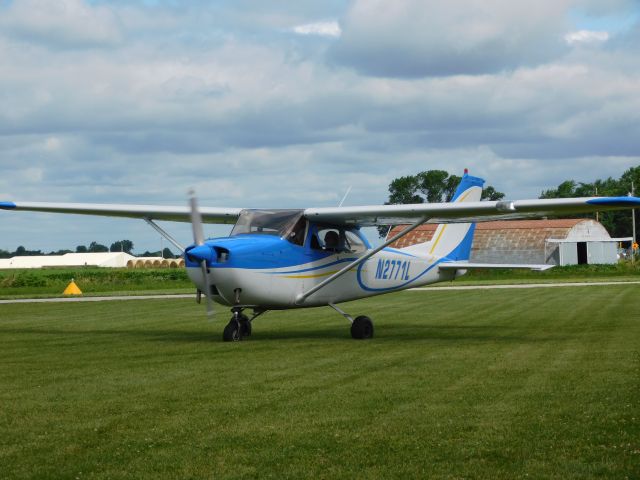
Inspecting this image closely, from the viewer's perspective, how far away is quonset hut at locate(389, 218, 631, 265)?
7269 cm

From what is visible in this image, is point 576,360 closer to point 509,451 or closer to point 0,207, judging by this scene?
point 509,451

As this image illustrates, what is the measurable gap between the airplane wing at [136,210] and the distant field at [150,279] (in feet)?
74.5

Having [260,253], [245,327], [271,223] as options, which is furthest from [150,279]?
[260,253]

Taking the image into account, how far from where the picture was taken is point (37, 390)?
36.9 feet

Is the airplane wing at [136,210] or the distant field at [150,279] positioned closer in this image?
the airplane wing at [136,210]

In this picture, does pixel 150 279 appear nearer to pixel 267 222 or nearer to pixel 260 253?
pixel 267 222

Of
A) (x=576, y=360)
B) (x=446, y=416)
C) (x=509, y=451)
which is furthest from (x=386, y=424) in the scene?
(x=576, y=360)

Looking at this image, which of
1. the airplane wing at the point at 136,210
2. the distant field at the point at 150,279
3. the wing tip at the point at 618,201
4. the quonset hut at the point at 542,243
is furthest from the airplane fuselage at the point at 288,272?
the quonset hut at the point at 542,243

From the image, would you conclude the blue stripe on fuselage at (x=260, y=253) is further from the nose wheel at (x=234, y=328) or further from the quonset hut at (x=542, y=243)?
the quonset hut at (x=542, y=243)

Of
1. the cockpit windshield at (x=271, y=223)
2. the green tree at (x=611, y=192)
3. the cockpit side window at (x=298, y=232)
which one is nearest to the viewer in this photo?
the cockpit windshield at (x=271, y=223)

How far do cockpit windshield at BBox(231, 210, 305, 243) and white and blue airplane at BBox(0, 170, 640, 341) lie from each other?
0.02m

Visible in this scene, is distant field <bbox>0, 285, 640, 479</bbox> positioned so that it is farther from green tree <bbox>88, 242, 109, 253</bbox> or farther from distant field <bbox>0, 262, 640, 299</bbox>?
green tree <bbox>88, 242, 109, 253</bbox>

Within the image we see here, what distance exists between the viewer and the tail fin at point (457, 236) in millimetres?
22188

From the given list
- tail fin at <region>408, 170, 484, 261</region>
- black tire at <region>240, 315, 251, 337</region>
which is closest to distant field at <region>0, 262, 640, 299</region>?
tail fin at <region>408, 170, 484, 261</region>
